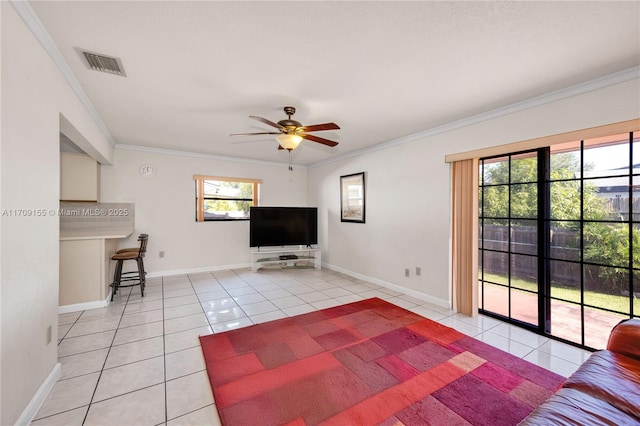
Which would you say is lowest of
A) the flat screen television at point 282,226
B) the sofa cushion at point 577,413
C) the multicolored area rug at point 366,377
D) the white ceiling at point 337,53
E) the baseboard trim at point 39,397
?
the multicolored area rug at point 366,377

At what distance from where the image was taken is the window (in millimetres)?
5371

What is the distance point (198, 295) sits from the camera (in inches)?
156

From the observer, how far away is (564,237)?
2631 millimetres

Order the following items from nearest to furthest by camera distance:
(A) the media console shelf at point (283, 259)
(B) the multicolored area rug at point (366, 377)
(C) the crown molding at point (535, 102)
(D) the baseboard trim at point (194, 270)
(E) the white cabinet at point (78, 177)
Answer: (B) the multicolored area rug at point (366, 377) → (C) the crown molding at point (535, 102) → (E) the white cabinet at point (78, 177) → (D) the baseboard trim at point (194, 270) → (A) the media console shelf at point (283, 259)

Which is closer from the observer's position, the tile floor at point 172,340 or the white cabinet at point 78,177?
the tile floor at point 172,340

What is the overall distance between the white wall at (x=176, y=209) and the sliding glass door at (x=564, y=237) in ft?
15.1

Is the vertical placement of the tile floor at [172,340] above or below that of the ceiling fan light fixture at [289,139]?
below

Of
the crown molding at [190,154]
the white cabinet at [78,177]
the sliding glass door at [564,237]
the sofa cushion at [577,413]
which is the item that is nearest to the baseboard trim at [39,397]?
the sofa cushion at [577,413]

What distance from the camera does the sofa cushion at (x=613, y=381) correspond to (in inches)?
47.2

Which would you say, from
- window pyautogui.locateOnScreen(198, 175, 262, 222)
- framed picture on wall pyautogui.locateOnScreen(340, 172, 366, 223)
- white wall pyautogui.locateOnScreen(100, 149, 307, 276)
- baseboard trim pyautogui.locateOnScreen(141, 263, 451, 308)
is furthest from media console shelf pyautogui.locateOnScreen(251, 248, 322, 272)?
framed picture on wall pyautogui.locateOnScreen(340, 172, 366, 223)

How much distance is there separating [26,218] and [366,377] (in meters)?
2.56

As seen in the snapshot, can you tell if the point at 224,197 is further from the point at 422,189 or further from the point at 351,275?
the point at 422,189

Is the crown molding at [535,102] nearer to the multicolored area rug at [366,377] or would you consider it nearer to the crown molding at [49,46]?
the multicolored area rug at [366,377]

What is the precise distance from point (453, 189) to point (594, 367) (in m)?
2.31
